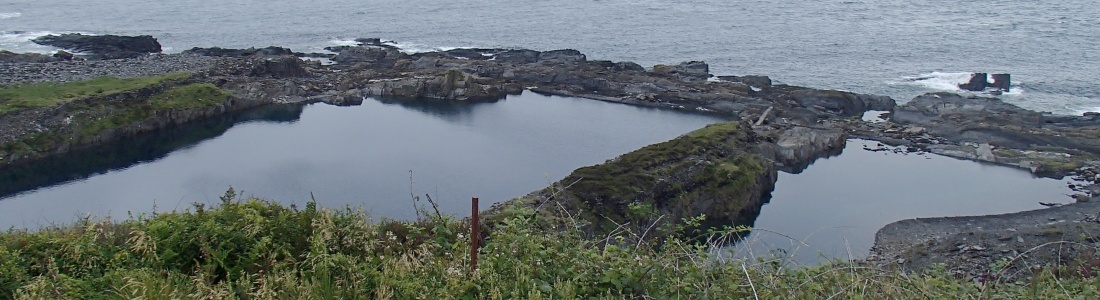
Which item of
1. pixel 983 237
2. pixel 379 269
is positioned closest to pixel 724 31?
pixel 983 237

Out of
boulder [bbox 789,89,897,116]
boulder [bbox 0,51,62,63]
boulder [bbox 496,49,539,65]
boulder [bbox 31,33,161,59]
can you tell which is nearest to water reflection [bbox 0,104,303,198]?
boulder [bbox 0,51,62,63]

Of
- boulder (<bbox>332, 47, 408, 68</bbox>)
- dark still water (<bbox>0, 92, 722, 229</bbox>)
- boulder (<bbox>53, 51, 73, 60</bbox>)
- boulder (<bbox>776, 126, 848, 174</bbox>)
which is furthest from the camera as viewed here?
boulder (<bbox>332, 47, 408, 68</bbox>)

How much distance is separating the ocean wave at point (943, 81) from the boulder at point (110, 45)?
5052 cm

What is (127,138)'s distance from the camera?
36.6 m

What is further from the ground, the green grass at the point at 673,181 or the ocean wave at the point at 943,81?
the ocean wave at the point at 943,81

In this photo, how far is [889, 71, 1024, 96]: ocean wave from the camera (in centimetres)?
5159

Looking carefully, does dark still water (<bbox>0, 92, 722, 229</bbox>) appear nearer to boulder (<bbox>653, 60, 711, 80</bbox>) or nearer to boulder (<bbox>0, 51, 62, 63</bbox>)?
boulder (<bbox>653, 60, 711, 80</bbox>)

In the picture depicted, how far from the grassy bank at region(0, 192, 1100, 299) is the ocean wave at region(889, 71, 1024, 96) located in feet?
160

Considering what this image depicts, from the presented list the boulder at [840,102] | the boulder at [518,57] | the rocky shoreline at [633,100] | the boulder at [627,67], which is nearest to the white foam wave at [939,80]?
the rocky shoreline at [633,100]

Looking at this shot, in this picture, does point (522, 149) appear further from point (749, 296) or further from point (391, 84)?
point (749, 296)

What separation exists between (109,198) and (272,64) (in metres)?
23.2

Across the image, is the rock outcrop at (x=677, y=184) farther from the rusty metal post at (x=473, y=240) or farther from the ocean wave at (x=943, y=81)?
the ocean wave at (x=943, y=81)

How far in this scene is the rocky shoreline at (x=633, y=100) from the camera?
1336 inches

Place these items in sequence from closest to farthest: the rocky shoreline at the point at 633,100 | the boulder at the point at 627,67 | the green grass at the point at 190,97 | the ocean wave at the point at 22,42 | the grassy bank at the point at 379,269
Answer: the grassy bank at the point at 379,269 < the rocky shoreline at the point at 633,100 < the green grass at the point at 190,97 < the boulder at the point at 627,67 < the ocean wave at the point at 22,42
